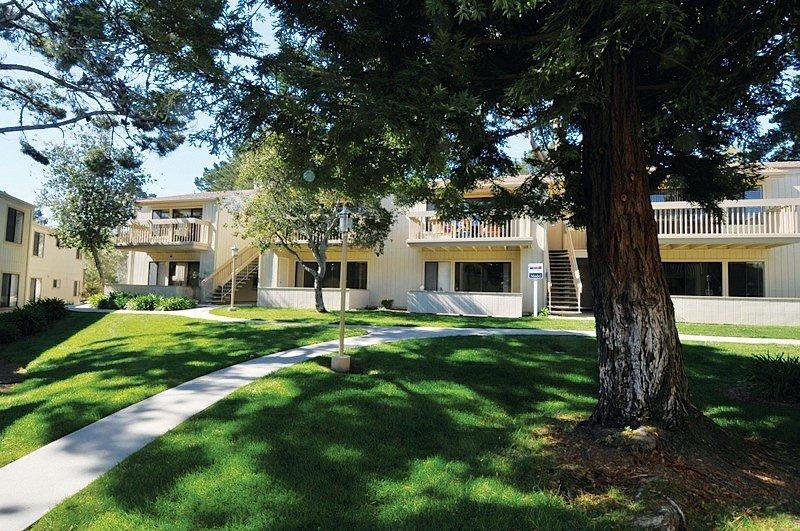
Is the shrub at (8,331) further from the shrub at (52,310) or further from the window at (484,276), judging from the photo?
the window at (484,276)

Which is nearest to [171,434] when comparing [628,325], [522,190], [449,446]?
[449,446]

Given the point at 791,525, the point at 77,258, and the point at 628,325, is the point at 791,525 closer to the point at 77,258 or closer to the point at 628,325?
the point at 628,325

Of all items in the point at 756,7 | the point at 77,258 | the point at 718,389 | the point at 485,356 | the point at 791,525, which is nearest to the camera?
the point at 791,525

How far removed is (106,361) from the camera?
888cm

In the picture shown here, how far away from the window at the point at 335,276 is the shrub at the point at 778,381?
56.2 ft

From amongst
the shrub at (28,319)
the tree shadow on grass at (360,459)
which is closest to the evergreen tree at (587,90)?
the tree shadow on grass at (360,459)

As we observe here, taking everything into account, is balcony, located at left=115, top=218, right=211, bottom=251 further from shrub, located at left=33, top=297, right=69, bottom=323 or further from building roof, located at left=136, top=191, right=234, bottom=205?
shrub, located at left=33, top=297, right=69, bottom=323

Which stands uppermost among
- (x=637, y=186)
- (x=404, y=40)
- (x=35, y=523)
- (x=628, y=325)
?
(x=404, y=40)

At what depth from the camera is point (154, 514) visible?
10.8 ft

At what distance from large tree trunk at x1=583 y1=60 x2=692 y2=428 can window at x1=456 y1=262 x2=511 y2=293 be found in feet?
51.2

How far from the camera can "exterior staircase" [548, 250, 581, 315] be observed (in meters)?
17.8

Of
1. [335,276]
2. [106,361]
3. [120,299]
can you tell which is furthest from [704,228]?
[120,299]

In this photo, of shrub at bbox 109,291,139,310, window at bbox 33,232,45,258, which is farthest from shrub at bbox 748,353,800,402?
window at bbox 33,232,45,258

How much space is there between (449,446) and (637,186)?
311 centimetres
